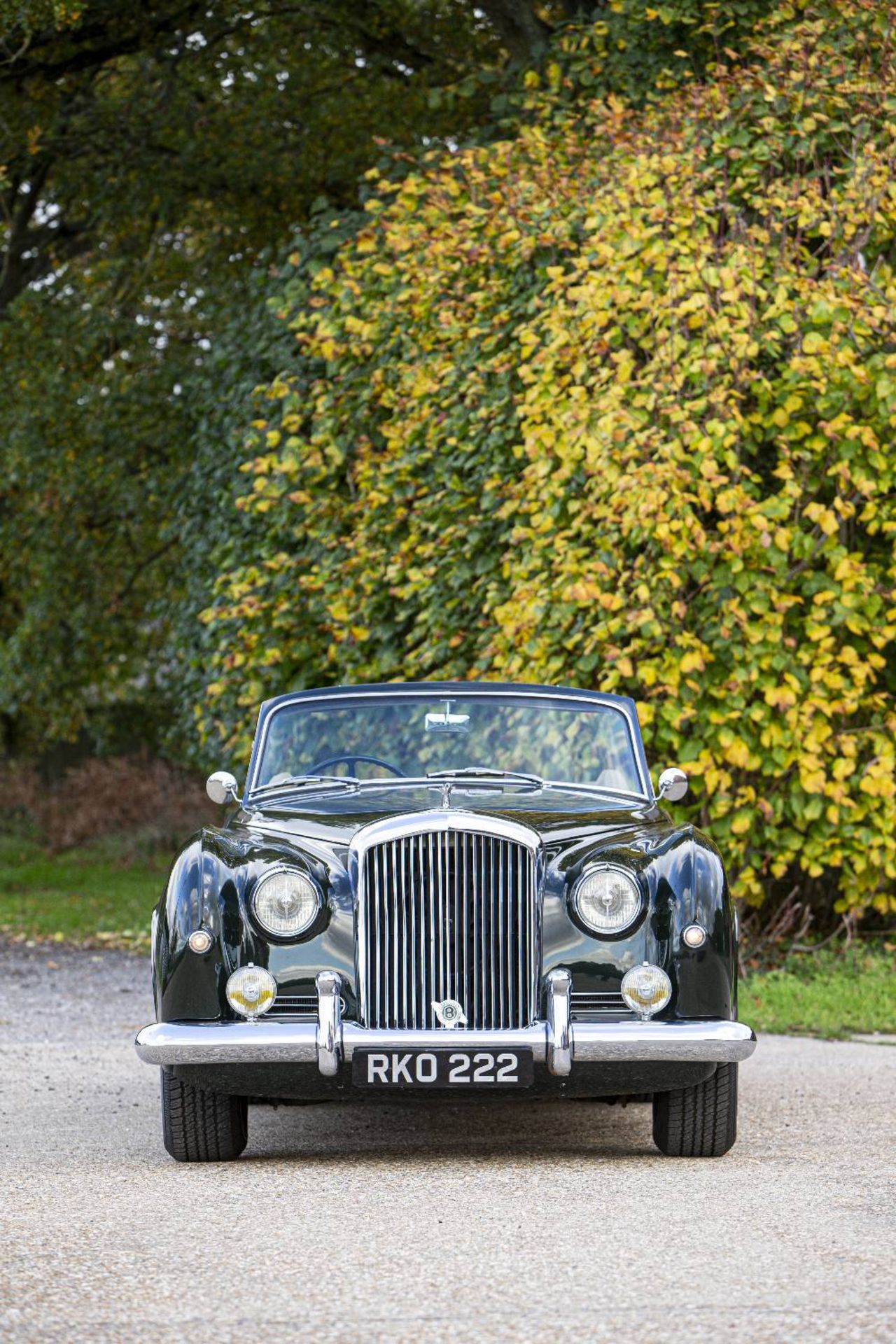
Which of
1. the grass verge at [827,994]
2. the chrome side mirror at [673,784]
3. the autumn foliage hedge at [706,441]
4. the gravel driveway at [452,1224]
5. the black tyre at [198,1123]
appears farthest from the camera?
the autumn foliage hedge at [706,441]

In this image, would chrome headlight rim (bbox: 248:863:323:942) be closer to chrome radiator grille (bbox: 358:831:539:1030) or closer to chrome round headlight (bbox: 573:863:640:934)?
chrome radiator grille (bbox: 358:831:539:1030)

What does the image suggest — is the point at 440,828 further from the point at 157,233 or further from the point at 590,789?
the point at 157,233

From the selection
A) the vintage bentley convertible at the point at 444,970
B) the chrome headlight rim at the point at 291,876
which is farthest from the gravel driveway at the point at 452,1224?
the chrome headlight rim at the point at 291,876

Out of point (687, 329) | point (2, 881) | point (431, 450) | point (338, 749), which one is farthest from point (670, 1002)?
point (2, 881)

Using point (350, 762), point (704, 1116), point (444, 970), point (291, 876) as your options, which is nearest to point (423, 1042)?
point (444, 970)

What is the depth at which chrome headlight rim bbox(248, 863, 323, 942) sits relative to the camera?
546 cm

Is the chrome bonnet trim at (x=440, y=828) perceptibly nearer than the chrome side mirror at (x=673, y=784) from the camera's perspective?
Yes

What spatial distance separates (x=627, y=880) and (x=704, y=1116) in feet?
2.73

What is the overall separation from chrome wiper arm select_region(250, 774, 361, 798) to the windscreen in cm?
5

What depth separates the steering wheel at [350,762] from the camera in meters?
6.70

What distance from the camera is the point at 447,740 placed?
6.77 meters

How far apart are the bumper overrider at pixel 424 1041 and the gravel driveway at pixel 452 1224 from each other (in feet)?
1.19

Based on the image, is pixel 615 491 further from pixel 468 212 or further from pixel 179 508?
pixel 179 508

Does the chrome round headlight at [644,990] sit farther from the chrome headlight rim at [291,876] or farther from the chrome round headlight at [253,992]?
the chrome round headlight at [253,992]
